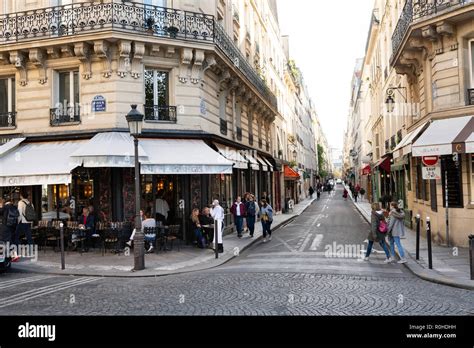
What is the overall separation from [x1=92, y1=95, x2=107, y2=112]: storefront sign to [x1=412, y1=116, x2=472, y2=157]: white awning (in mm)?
10018

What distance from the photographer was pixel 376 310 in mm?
7070

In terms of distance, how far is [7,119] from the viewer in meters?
16.4

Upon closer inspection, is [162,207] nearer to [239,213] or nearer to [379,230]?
[239,213]

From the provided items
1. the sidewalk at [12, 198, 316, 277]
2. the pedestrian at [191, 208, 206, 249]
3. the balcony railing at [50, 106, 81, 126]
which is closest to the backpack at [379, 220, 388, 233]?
the sidewalk at [12, 198, 316, 277]

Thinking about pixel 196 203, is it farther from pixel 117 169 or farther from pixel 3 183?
pixel 3 183

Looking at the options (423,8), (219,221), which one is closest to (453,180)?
(423,8)

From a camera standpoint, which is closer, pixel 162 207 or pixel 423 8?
pixel 423 8

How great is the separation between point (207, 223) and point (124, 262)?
368cm

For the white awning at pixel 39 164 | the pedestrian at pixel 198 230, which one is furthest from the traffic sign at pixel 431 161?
the white awning at pixel 39 164

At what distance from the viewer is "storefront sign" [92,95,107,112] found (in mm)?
15102

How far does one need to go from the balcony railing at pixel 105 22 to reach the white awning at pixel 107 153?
3658mm

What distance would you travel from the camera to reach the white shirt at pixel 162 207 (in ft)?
52.5

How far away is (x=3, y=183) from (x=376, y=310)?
12093 millimetres

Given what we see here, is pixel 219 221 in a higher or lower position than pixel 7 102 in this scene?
lower
